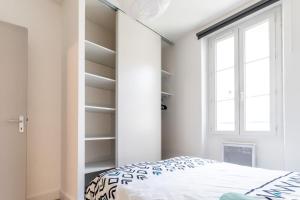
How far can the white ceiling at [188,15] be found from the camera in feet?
8.32

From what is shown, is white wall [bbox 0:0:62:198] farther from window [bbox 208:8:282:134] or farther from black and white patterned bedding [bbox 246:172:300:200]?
black and white patterned bedding [bbox 246:172:300:200]

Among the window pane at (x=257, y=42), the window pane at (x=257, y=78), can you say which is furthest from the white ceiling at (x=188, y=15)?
the window pane at (x=257, y=78)

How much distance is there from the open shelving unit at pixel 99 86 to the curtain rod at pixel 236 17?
1.27 metres

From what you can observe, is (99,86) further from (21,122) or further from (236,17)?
(236,17)

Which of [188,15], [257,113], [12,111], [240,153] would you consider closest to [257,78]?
[257,113]

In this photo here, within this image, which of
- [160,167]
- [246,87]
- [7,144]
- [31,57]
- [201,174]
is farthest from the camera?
[246,87]

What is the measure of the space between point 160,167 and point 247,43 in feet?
6.41

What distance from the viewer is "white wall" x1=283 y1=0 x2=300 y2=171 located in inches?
79.7

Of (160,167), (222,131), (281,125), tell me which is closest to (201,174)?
(160,167)

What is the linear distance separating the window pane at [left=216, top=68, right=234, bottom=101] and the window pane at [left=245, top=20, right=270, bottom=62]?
30 centimetres

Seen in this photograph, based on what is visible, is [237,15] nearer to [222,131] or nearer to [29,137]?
[222,131]

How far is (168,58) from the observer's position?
3.68 metres

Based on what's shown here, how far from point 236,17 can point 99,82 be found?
185 centimetres

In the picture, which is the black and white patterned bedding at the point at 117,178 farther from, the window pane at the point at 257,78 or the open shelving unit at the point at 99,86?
the window pane at the point at 257,78
